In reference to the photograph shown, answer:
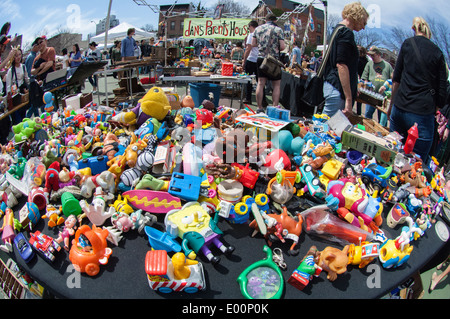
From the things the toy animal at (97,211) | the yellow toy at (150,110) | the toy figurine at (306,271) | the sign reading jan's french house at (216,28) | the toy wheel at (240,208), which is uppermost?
the sign reading jan's french house at (216,28)

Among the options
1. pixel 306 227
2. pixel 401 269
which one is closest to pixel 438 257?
pixel 401 269

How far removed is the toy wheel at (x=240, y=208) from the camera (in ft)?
5.10

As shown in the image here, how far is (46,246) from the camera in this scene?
1430mm

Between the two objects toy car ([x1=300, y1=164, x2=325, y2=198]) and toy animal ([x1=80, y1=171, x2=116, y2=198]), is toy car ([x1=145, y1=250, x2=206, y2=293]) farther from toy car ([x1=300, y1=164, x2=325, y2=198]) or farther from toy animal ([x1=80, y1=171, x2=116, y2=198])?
toy car ([x1=300, y1=164, x2=325, y2=198])

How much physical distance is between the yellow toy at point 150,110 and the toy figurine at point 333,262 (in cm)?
159

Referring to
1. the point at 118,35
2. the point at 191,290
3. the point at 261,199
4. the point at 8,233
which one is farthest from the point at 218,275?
the point at 118,35

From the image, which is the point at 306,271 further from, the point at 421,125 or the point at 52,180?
the point at 421,125

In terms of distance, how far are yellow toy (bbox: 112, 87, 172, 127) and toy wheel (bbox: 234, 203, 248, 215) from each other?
113 centimetres

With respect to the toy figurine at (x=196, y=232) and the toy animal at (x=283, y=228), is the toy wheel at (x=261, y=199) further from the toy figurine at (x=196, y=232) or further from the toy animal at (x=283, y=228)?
the toy figurine at (x=196, y=232)

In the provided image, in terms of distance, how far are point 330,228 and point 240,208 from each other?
1.64ft

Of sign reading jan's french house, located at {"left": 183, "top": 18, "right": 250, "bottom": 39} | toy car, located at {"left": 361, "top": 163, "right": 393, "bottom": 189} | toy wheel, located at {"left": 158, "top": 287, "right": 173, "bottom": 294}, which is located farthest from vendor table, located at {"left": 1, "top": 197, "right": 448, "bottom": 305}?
sign reading jan's french house, located at {"left": 183, "top": 18, "right": 250, "bottom": 39}

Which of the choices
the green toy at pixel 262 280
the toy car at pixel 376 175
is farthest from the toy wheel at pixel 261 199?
the toy car at pixel 376 175

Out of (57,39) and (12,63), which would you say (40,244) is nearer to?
(12,63)

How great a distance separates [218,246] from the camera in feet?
4.71
